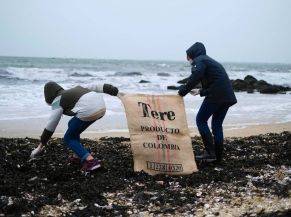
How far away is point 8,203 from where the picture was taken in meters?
4.26

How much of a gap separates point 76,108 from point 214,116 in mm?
2036

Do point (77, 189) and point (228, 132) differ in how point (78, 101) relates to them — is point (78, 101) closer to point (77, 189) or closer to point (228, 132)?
point (77, 189)

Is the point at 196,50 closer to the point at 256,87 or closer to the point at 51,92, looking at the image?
the point at 51,92

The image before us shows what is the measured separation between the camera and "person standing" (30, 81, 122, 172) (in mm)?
5242

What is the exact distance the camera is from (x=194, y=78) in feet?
18.4

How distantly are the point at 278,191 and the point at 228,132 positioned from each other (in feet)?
17.2

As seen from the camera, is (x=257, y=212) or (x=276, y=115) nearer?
(x=257, y=212)

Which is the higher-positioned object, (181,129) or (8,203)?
(181,129)

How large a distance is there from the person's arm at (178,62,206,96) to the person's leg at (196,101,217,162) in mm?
398

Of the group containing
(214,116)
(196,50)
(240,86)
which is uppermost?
(196,50)

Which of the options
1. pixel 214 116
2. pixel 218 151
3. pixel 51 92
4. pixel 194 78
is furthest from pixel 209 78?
pixel 51 92

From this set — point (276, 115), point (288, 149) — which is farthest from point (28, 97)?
point (288, 149)

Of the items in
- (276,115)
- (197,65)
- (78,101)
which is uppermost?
(197,65)

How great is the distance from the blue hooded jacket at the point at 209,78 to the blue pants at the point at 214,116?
9 cm
